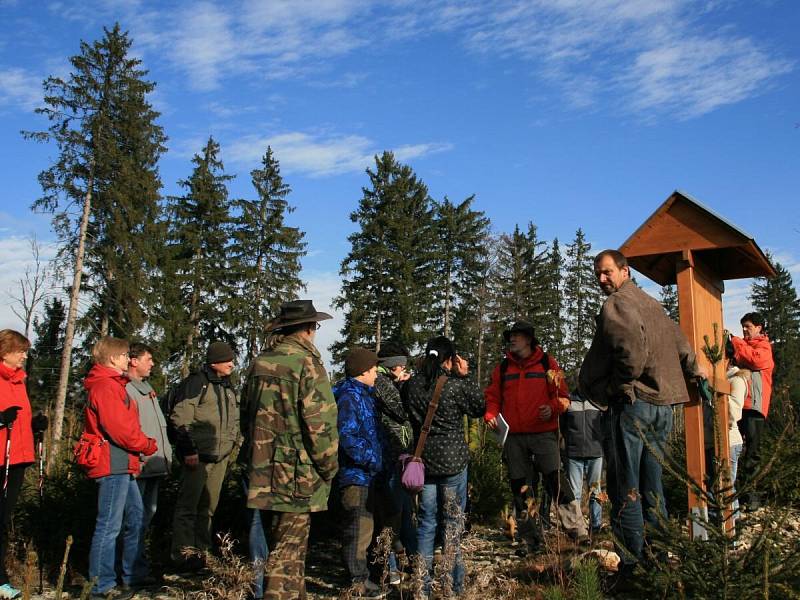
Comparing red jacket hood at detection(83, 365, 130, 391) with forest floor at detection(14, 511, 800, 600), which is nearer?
forest floor at detection(14, 511, 800, 600)

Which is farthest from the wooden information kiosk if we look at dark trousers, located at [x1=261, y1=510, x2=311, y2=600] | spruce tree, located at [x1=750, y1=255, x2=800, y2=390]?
spruce tree, located at [x1=750, y1=255, x2=800, y2=390]

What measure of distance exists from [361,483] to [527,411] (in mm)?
1716

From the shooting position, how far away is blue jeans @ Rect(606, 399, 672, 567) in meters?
4.40

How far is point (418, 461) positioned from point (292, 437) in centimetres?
104

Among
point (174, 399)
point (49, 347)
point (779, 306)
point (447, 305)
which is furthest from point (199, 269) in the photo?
point (779, 306)

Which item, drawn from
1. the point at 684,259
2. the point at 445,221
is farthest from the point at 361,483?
the point at 445,221

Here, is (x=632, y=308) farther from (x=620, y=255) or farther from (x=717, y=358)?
(x=717, y=358)

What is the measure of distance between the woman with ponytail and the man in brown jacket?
1.08 m

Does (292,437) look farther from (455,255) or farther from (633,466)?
(455,255)

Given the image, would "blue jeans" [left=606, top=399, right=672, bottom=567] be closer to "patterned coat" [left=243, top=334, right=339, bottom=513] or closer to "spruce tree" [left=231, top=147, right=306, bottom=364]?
"patterned coat" [left=243, top=334, right=339, bottom=513]

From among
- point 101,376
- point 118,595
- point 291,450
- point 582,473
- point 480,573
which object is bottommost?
point 118,595

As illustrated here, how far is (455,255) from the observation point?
1694 inches

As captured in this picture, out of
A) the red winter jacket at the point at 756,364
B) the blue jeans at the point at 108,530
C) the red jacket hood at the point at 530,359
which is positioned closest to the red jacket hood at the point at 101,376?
the blue jeans at the point at 108,530

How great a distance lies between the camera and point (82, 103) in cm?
2461
